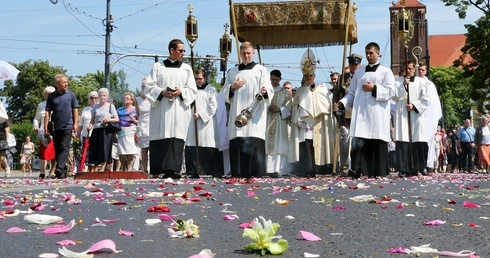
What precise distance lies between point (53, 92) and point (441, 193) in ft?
29.0

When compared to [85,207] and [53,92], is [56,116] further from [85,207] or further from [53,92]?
[85,207]

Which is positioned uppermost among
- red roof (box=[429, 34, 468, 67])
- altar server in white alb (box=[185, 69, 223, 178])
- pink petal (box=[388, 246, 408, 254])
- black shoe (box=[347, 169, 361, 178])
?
red roof (box=[429, 34, 468, 67])

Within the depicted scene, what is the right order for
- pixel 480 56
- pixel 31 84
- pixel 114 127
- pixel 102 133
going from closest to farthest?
pixel 102 133, pixel 114 127, pixel 480 56, pixel 31 84

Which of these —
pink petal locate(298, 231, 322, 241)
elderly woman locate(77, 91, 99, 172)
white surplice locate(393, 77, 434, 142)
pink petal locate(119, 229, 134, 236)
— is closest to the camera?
pink petal locate(298, 231, 322, 241)

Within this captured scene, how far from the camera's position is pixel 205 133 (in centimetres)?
1889

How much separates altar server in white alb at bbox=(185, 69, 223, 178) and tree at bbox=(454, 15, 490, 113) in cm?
4031

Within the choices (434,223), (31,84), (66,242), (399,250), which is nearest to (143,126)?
(434,223)

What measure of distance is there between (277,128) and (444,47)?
174 meters

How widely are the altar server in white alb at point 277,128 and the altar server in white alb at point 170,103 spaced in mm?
2289

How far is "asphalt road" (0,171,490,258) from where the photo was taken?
5.86m

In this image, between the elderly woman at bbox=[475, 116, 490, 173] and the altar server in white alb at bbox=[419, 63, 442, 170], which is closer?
the altar server in white alb at bbox=[419, 63, 442, 170]

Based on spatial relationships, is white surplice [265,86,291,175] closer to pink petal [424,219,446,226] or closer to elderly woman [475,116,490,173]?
pink petal [424,219,446,226]

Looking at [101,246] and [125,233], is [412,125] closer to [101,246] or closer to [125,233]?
[125,233]

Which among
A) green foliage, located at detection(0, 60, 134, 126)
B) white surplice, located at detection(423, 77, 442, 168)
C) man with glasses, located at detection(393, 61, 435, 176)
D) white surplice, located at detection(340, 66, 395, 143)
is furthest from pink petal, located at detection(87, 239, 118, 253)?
green foliage, located at detection(0, 60, 134, 126)
